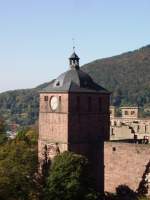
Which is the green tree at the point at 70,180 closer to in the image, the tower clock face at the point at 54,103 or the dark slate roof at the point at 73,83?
the tower clock face at the point at 54,103

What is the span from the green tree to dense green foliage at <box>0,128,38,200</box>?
1.95 meters

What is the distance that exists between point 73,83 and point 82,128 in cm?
415

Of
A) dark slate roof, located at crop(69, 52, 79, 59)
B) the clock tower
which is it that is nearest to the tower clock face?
the clock tower

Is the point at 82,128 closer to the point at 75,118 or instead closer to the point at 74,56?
the point at 75,118

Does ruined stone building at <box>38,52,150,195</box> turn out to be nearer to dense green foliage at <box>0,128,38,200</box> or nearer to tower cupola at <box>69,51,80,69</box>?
tower cupola at <box>69,51,80,69</box>

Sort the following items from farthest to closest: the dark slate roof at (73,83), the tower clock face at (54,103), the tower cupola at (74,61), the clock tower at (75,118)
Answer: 1. the tower cupola at (74,61)
2. the tower clock face at (54,103)
3. the dark slate roof at (73,83)
4. the clock tower at (75,118)

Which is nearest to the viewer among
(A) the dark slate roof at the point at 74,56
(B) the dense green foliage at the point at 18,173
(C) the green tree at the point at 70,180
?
(C) the green tree at the point at 70,180

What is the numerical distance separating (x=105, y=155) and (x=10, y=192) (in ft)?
29.7

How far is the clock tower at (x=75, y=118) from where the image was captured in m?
47.5

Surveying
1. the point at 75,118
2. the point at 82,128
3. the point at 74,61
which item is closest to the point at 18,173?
the point at 75,118

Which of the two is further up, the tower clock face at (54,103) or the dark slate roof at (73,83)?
the dark slate roof at (73,83)

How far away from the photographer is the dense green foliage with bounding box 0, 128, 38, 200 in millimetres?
43906

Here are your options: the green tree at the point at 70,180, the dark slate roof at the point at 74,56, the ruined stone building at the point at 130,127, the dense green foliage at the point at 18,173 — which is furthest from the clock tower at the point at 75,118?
the ruined stone building at the point at 130,127

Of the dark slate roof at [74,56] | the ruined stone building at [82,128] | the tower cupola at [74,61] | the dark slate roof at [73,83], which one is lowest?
the ruined stone building at [82,128]
